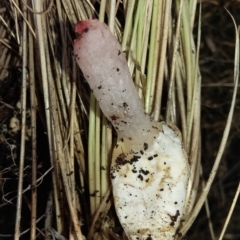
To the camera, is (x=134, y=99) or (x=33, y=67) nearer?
(x=134, y=99)

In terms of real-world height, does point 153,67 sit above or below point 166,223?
above

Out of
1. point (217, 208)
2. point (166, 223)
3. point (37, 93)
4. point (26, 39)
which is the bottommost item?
point (217, 208)

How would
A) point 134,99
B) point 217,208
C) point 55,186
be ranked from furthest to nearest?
1. point 217,208
2. point 55,186
3. point 134,99

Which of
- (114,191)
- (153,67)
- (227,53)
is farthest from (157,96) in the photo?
(227,53)

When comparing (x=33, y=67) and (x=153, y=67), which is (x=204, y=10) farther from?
(x=33, y=67)

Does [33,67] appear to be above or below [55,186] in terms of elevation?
above

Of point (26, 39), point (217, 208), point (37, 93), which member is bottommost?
point (217, 208)

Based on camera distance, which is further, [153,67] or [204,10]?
[204,10]

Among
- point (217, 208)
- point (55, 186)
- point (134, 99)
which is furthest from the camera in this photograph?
point (217, 208)

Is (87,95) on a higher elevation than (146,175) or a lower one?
higher

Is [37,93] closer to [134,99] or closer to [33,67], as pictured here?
[33,67]
